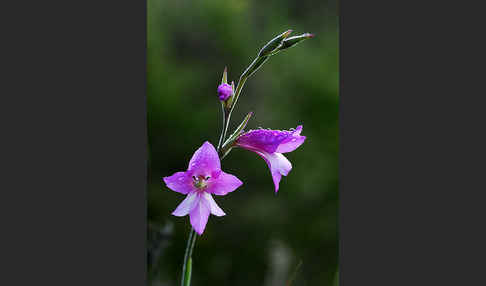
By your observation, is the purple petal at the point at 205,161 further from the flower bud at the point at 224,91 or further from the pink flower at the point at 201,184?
the flower bud at the point at 224,91

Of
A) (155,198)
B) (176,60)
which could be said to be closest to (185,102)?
(176,60)

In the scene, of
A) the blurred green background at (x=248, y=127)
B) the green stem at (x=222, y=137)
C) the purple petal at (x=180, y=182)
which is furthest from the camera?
the blurred green background at (x=248, y=127)

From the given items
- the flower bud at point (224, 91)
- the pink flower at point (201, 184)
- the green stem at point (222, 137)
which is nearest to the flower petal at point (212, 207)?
the pink flower at point (201, 184)

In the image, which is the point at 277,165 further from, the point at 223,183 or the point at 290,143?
the point at 223,183

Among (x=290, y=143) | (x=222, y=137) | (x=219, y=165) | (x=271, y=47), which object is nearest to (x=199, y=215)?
(x=219, y=165)

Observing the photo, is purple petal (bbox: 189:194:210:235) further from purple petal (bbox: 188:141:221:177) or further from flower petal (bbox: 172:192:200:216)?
purple petal (bbox: 188:141:221:177)

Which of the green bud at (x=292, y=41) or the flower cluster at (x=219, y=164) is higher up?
the green bud at (x=292, y=41)
